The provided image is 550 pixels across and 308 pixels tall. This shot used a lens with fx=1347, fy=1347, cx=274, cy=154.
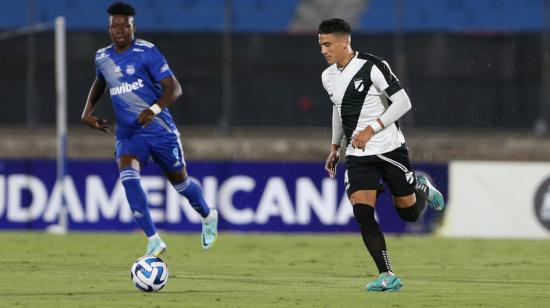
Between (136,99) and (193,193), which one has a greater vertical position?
(136,99)

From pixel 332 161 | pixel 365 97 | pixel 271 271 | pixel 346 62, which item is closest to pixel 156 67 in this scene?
pixel 332 161

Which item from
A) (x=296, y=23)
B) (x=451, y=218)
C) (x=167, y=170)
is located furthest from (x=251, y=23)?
(x=167, y=170)

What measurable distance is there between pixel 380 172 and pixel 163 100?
2172 millimetres

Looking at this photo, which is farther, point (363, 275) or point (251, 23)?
point (251, 23)

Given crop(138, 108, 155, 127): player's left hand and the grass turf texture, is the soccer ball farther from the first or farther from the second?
crop(138, 108, 155, 127): player's left hand

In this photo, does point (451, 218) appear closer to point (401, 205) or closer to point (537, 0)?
point (537, 0)

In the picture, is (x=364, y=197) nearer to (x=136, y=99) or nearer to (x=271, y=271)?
(x=136, y=99)

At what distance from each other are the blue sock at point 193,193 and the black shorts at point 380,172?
2.49 m

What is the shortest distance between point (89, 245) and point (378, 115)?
7088mm

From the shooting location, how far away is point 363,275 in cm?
1208

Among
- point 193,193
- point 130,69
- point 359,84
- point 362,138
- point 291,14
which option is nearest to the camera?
point 362,138

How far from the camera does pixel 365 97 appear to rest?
10258 mm

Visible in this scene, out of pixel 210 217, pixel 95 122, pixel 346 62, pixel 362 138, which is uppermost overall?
pixel 346 62

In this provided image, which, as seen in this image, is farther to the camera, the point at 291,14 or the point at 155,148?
the point at 291,14
